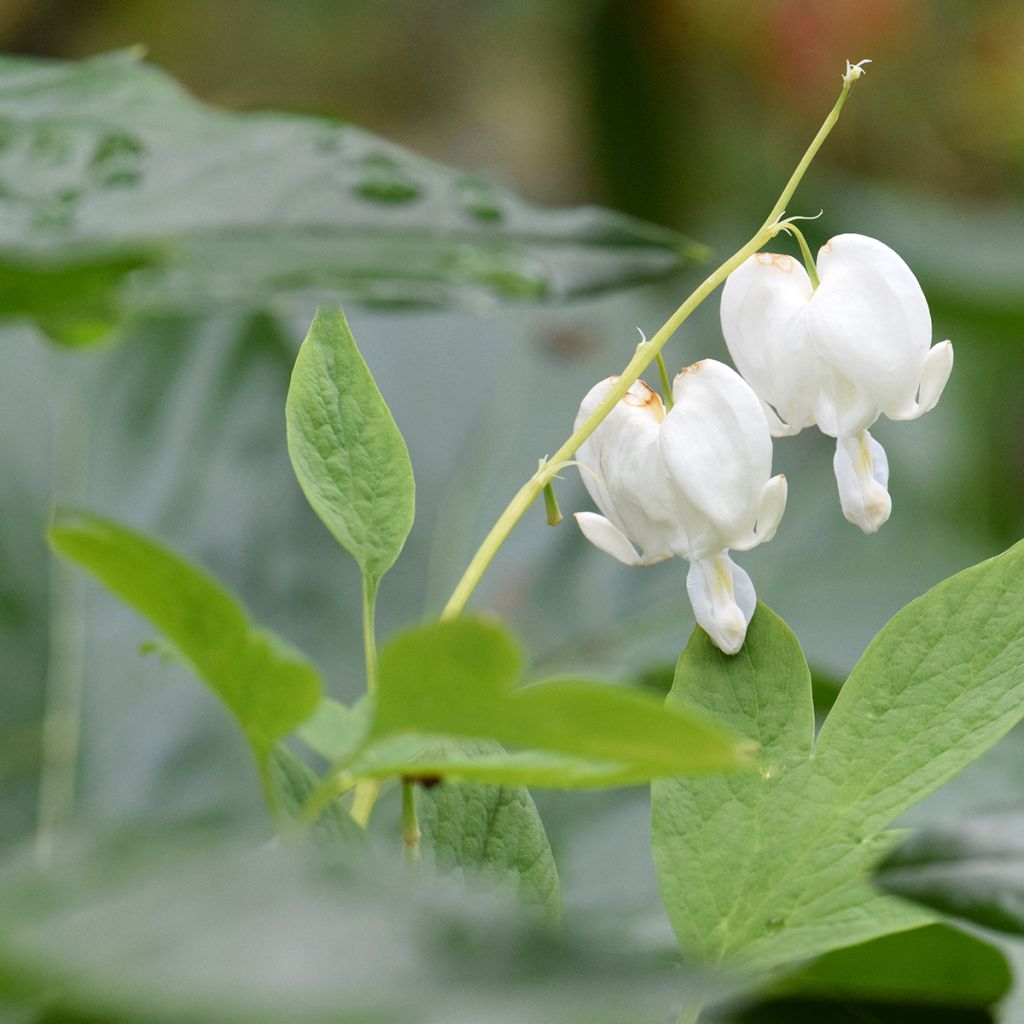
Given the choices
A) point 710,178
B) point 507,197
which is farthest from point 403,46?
point 507,197

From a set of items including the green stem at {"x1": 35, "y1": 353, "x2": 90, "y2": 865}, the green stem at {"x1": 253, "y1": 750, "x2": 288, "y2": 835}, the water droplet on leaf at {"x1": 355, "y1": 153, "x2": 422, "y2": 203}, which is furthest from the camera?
the green stem at {"x1": 35, "y1": 353, "x2": 90, "y2": 865}

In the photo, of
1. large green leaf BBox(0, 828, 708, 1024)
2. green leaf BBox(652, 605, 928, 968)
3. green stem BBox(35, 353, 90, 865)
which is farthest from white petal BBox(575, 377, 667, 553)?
green stem BBox(35, 353, 90, 865)

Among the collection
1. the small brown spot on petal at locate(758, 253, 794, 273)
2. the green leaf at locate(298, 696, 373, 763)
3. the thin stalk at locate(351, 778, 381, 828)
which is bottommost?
the thin stalk at locate(351, 778, 381, 828)

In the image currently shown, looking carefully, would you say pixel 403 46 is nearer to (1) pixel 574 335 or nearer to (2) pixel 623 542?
(1) pixel 574 335

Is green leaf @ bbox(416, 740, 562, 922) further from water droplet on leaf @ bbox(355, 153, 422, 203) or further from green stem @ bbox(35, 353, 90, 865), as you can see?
green stem @ bbox(35, 353, 90, 865)

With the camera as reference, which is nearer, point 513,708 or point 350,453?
point 513,708

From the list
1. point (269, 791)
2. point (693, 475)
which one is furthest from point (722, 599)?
point (269, 791)

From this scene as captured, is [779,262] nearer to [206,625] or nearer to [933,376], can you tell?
[933,376]

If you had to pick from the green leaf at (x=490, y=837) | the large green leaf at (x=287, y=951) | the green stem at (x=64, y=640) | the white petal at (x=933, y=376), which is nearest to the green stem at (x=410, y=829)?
the green leaf at (x=490, y=837)
